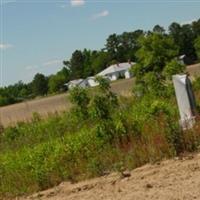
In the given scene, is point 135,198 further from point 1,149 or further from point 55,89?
point 55,89

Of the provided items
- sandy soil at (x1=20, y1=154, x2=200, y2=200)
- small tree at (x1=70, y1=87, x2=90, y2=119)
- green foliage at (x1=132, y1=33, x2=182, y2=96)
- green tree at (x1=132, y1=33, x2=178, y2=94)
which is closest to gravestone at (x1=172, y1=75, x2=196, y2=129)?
sandy soil at (x1=20, y1=154, x2=200, y2=200)

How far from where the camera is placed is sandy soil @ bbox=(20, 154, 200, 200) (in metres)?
6.86

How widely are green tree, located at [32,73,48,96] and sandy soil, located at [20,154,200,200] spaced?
101 m

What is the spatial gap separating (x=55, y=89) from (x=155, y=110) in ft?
305

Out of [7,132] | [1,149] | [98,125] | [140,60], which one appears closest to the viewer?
[98,125]

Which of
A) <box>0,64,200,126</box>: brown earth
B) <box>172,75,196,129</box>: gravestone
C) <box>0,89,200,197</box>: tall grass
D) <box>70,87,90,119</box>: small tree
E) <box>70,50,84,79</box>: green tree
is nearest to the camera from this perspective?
<box>0,89,200,197</box>: tall grass

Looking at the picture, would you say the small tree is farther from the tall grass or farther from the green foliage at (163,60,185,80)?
the green foliage at (163,60,185,80)

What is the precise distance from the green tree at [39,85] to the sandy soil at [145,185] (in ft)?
333

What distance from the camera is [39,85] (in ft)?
368

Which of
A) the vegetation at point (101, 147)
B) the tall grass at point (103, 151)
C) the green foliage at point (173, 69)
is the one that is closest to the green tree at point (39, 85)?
the green foliage at point (173, 69)

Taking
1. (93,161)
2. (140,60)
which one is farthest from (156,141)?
(140,60)

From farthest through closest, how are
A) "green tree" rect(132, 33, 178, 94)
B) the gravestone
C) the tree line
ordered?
the tree line
"green tree" rect(132, 33, 178, 94)
the gravestone

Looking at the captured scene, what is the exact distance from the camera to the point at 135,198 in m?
6.91

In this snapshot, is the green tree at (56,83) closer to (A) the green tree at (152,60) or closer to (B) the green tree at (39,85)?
(B) the green tree at (39,85)
